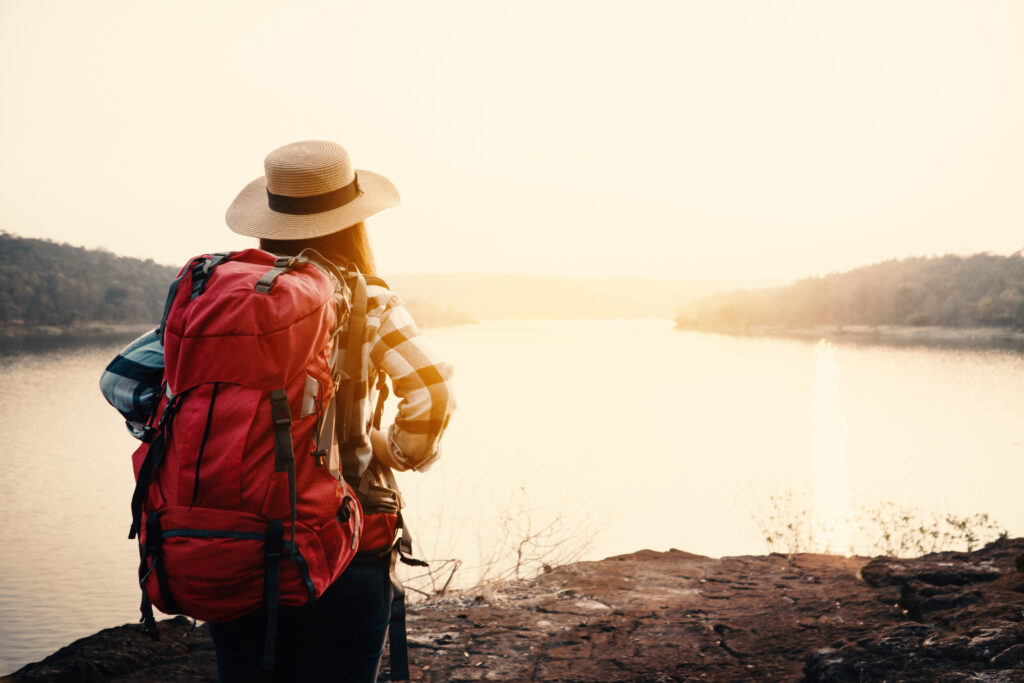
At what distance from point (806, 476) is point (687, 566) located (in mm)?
7876

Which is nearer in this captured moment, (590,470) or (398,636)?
(398,636)

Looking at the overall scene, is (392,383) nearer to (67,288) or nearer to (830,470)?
Result: (830,470)

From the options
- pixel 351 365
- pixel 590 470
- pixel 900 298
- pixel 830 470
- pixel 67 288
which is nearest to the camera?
pixel 351 365

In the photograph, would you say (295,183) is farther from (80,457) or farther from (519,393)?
(519,393)

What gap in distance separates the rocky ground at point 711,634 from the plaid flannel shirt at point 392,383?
2.04 meters

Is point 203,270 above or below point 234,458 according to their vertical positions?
above

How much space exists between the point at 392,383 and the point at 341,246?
33 cm

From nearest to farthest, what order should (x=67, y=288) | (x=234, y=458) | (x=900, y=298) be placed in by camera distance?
(x=234, y=458) → (x=67, y=288) → (x=900, y=298)

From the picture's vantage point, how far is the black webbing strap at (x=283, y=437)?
1.10 meters

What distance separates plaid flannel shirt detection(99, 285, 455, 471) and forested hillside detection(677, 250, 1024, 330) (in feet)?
190

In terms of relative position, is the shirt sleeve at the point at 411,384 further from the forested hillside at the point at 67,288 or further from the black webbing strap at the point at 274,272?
the forested hillside at the point at 67,288

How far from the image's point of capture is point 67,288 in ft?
141

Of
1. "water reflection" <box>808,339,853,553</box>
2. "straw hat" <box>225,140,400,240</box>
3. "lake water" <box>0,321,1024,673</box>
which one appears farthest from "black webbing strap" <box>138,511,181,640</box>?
"water reflection" <box>808,339,853,553</box>

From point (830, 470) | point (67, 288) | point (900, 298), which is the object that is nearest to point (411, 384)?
point (830, 470)
